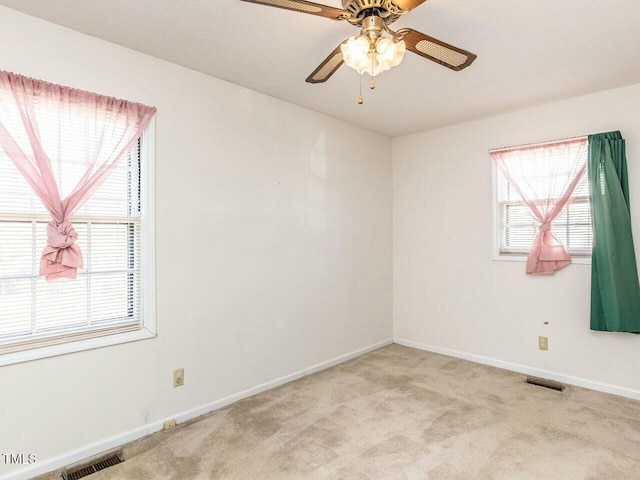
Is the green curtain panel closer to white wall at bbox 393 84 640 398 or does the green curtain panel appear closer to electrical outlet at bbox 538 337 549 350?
white wall at bbox 393 84 640 398

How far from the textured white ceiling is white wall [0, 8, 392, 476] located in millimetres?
195

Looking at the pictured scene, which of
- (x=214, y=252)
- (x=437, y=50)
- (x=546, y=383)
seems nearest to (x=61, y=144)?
(x=214, y=252)

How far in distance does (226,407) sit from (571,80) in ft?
11.5

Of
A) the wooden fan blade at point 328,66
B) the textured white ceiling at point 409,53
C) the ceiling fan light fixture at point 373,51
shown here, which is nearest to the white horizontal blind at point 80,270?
the textured white ceiling at point 409,53

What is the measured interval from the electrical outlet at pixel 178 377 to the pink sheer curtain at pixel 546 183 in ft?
9.85

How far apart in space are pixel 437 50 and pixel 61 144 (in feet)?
6.63

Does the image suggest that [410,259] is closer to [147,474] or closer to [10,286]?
[147,474]

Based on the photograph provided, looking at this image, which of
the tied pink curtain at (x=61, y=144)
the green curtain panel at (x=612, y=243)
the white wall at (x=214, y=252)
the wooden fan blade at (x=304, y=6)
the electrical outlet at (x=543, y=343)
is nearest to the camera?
the wooden fan blade at (x=304, y=6)

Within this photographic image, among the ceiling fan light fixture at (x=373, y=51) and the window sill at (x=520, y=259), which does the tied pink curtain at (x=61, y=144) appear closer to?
the ceiling fan light fixture at (x=373, y=51)

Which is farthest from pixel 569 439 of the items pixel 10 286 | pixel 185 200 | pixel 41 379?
pixel 10 286

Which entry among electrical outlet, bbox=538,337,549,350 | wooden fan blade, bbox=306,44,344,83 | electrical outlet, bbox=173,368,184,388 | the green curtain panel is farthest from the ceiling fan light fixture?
electrical outlet, bbox=538,337,549,350

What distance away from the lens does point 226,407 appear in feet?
9.00

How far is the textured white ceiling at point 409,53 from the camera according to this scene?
1.91 metres

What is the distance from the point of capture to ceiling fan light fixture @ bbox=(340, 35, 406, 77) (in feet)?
4.97
